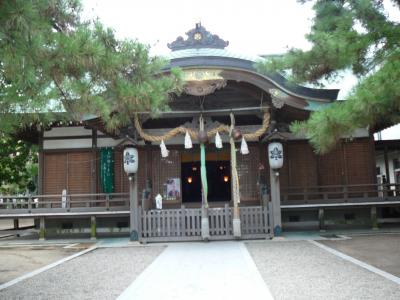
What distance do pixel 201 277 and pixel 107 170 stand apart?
8451mm

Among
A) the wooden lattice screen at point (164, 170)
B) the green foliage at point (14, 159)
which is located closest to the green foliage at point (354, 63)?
the wooden lattice screen at point (164, 170)

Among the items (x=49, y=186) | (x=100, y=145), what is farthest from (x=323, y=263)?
(x=49, y=186)

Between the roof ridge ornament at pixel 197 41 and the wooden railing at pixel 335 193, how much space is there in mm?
6276

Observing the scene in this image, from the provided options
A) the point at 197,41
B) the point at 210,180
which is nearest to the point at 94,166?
the point at 197,41

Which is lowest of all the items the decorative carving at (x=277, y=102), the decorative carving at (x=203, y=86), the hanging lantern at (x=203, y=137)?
the hanging lantern at (x=203, y=137)

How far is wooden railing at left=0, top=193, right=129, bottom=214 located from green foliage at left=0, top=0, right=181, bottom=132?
6.76 metres

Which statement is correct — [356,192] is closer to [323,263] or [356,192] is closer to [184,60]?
[323,263]

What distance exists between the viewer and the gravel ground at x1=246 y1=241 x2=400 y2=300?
5.72 m

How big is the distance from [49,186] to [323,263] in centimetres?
1080

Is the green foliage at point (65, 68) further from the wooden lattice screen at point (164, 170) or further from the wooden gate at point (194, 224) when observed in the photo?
the wooden lattice screen at point (164, 170)

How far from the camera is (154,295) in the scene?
5875mm

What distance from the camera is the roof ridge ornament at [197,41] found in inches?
592

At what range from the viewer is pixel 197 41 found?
15039 mm

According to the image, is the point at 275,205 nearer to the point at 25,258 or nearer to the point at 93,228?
the point at 93,228
